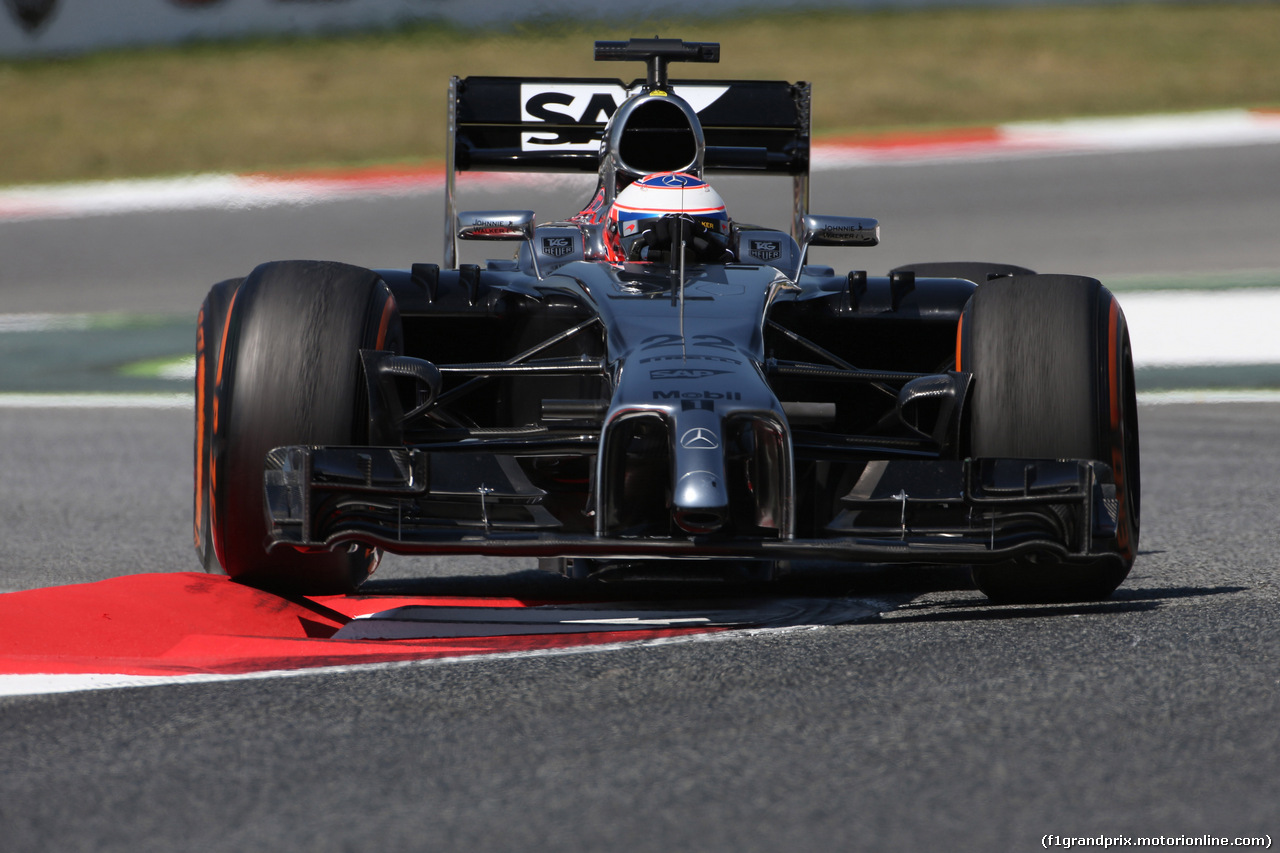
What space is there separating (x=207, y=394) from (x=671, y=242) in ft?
4.86

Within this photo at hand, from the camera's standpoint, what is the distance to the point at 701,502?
3.95 metres

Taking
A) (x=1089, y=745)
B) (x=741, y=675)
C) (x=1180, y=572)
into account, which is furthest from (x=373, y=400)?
(x=1180, y=572)

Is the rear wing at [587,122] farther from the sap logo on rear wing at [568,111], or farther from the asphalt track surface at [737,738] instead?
the asphalt track surface at [737,738]

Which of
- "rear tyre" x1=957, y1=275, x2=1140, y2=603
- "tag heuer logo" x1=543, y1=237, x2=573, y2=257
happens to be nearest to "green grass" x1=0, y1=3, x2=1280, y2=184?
"tag heuer logo" x1=543, y1=237, x2=573, y2=257

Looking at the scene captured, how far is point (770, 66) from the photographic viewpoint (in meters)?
19.0

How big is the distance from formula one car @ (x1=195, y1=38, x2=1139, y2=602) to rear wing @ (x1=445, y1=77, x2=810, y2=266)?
1048mm

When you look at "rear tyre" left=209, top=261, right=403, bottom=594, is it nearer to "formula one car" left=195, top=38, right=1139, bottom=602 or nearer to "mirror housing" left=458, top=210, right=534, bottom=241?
"formula one car" left=195, top=38, right=1139, bottom=602

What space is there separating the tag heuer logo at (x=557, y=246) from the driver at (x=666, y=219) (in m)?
0.15

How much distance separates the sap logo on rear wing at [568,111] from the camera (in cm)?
682

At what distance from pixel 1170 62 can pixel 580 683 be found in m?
16.9

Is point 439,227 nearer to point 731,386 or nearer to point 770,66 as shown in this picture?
point 770,66

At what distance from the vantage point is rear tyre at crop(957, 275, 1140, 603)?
4.41m

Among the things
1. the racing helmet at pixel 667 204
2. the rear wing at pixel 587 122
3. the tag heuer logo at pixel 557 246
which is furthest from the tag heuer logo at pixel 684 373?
the rear wing at pixel 587 122

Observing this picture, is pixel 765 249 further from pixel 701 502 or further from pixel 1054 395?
pixel 701 502
